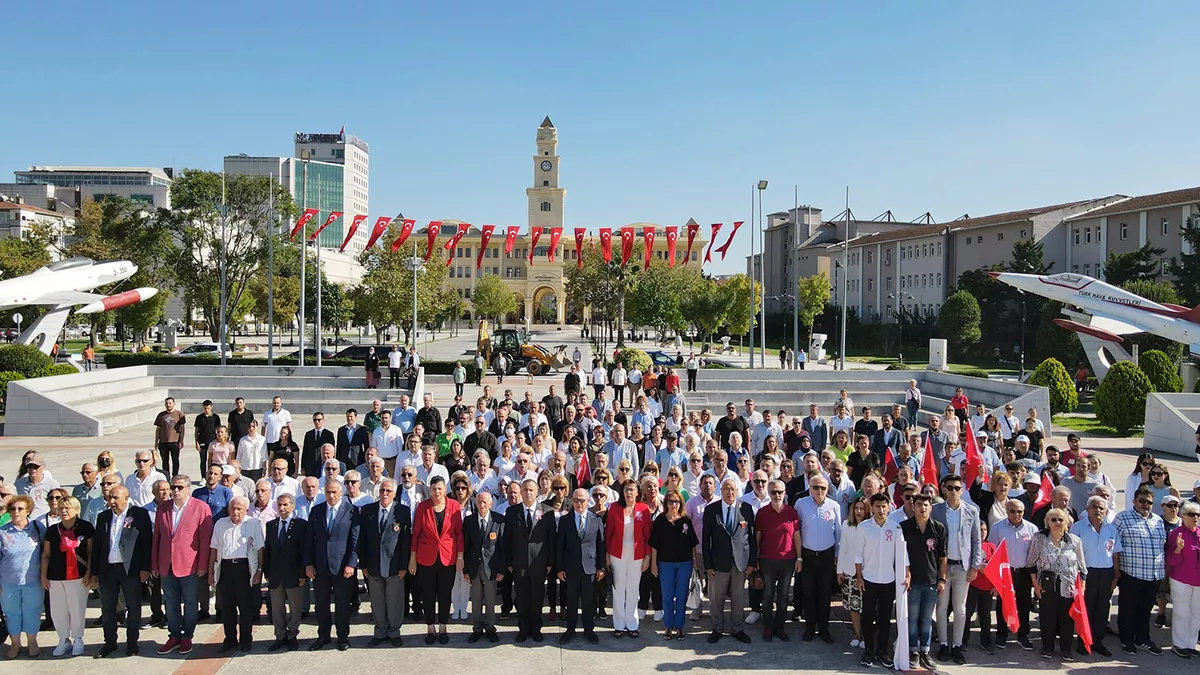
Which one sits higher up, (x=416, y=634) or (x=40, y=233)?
(x=40, y=233)

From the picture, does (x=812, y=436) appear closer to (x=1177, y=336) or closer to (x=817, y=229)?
(x=1177, y=336)

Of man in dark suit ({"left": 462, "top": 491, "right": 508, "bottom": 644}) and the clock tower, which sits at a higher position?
the clock tower

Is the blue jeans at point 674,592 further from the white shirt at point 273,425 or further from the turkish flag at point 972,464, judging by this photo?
the white shirt at point 273,425

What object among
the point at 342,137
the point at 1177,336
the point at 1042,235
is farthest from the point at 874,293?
the point at 342,137

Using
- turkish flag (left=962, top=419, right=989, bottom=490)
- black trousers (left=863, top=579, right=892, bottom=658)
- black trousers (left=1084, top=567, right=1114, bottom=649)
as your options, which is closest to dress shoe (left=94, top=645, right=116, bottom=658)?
black trousers (left=863, top=579, right=892, bottom=658)

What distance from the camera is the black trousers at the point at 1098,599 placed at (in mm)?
6973

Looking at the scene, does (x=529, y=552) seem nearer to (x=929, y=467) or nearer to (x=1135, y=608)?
(x=1135, y=608)

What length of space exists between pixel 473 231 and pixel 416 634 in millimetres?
96195

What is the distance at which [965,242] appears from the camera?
56156 millimetres

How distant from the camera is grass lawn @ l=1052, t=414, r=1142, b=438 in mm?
20219

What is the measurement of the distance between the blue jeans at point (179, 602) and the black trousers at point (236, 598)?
0.78 ft

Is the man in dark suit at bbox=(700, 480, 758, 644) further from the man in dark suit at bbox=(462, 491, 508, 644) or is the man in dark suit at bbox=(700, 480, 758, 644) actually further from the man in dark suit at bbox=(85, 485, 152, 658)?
the man in dark suit at bbox=(85, 485, 152, 658)

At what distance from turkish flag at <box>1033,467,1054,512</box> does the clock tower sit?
290 feet

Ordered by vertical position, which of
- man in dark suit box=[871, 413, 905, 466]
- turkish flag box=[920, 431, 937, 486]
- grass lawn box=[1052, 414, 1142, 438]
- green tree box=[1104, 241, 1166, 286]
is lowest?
grass lawn box=[1052, 414, 1142, 438]
